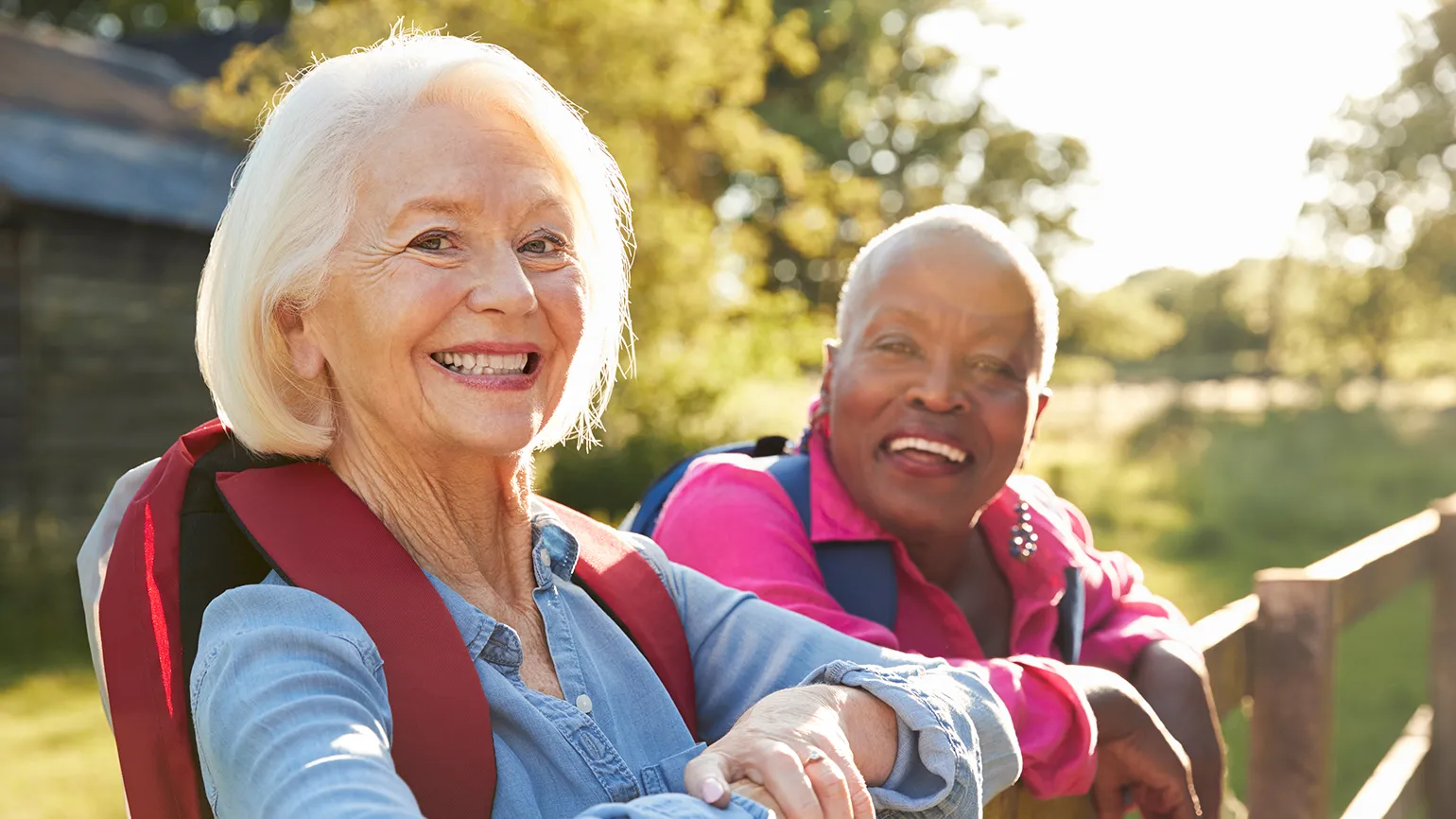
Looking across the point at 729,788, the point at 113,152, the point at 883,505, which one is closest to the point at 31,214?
the point at 113,152

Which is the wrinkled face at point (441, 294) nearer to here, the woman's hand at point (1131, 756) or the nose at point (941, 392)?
the nose at point (941, 392)

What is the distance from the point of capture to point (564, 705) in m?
1.49

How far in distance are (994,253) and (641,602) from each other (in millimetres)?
860

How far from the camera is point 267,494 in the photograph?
55.7 inches

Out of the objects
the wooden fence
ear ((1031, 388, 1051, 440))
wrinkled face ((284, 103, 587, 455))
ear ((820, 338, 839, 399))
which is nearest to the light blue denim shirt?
wrinkled face ((284, 103, 587, 455))

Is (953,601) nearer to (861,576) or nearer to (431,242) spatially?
(861,576)

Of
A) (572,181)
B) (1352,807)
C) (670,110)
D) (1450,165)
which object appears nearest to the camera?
(572,181)

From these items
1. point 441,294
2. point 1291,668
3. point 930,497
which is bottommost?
point 1291,668

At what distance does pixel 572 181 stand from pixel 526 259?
15cm

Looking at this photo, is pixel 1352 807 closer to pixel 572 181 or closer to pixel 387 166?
pixel 572 181

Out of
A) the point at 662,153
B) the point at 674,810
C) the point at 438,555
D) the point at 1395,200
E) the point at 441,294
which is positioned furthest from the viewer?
the point at 1395,200

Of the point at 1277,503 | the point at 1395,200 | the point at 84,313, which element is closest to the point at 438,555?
Answer: the point at 84,313

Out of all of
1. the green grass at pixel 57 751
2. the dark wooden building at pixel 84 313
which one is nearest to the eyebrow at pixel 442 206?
the green grass at pixel 57 751

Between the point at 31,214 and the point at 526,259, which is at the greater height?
the point at 526,259
